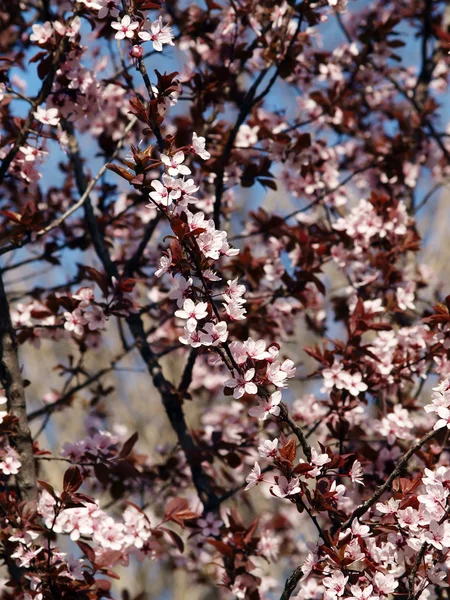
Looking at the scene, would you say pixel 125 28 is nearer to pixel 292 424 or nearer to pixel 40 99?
pixel 40 99

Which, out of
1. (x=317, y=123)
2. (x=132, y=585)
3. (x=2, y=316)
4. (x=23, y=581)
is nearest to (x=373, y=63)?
(x=317, y=123)

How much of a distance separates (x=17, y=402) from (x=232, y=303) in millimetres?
1058

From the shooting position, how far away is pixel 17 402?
2.58 meters

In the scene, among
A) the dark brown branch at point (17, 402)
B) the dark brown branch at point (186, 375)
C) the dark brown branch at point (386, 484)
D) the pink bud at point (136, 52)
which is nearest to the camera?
the dark brown branch at point (386, 484)

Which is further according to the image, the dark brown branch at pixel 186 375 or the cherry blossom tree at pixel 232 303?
the dark brown branch at pixel 186 375

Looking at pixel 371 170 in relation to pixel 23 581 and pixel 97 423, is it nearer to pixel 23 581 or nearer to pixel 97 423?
pixel 97 423

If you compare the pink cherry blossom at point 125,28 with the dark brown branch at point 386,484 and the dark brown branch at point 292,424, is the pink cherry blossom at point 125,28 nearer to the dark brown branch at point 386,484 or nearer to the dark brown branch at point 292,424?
the dark brown branch at point 292,424

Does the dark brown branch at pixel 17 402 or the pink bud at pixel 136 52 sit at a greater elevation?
the pink bud at pixel 136 52

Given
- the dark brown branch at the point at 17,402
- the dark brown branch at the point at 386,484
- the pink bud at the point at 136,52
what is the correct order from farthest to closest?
the dark brown branch at the point at 17,402
the pink bud at the point at 136,52
the dark brown branch at the point at 386,484

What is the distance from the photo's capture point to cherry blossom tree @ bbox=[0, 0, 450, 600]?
1.95 metres

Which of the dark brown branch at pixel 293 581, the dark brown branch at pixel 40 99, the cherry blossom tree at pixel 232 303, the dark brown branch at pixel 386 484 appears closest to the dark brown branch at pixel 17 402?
the cherry blossom tree at pixel 232 303

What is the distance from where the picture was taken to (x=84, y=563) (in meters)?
2.34

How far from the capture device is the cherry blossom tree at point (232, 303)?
195cm

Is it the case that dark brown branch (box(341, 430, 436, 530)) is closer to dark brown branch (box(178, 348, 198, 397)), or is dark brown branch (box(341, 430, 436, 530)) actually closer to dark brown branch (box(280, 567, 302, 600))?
dark brown branch (box(280, 567, 302, 600))
